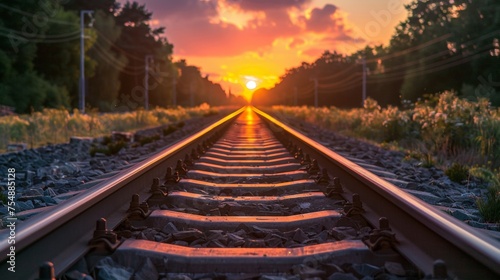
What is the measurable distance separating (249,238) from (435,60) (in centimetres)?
6543

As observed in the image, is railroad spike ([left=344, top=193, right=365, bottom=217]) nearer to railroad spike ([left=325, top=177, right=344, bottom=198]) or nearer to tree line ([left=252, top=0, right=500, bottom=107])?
railroad spike ([left=325, top=177, right=344, bottom=198])

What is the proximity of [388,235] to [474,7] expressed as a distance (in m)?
59.8

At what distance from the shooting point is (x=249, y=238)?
375cm

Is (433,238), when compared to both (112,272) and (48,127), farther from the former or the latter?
(48,127)

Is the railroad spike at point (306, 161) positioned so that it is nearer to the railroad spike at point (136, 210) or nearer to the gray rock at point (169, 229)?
the railroad spike at point (136, 210)

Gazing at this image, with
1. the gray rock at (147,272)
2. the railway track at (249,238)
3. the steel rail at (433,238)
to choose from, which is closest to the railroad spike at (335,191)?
the railway track at (249,238)

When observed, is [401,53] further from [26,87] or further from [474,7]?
[26,87]

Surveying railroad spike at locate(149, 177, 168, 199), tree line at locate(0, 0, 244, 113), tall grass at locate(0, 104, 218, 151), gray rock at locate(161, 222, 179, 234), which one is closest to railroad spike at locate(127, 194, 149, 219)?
gray rock at locate(161, 222, 179, 234)

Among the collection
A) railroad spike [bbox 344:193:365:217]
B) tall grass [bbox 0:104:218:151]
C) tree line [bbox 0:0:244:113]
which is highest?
tree line [bbox 0:0:244:113]

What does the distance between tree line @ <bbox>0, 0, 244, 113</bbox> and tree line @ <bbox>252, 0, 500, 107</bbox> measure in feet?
81.7

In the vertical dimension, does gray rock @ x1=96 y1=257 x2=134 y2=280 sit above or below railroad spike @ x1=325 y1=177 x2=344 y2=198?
below

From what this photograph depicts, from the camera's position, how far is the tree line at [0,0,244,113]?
128 feet

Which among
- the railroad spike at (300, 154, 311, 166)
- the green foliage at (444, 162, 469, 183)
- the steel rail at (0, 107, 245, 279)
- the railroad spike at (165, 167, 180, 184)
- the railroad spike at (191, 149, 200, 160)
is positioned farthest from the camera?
the railroad spike at (191, 149, 200, 160)

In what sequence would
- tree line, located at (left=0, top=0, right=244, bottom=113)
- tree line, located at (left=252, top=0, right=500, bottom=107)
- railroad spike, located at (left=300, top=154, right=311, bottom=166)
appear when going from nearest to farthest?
railroad spike, located at (left=300, top=154, right=311, bottom=166) → tree line, located at (left=0, top=0, right=244, bottom=113) → tree line, located at (left=252, top=0, right=500, bottom=107)
